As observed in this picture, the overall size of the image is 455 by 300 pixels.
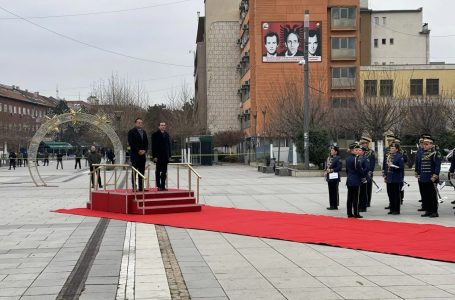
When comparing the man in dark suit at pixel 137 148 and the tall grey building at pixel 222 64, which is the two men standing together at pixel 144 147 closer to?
the man in dark suit at pixel 137 148

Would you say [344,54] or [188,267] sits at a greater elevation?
[344,54]

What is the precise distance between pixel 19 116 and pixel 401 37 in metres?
66.9

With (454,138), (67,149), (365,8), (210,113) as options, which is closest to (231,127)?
(210,113)

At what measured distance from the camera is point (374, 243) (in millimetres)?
9977

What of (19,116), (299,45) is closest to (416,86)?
(299,45)

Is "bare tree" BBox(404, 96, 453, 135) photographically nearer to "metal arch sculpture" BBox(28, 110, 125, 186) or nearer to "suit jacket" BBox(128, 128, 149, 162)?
"metal arch sculpture" BBox(28, 110, 125, 186)

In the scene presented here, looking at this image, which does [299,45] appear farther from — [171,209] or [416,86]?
[171,209]

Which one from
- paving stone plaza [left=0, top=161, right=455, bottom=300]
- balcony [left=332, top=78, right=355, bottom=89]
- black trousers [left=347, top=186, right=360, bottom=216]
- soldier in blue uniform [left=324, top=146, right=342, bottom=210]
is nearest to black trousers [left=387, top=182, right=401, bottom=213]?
paving stone plaza [left=0, top=161, right=455, bottom=300]

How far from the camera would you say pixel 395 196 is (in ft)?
47.9

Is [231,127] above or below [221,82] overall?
below

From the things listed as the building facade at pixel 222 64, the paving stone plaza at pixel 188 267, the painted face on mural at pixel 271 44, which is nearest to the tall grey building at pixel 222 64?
the building facade at pixel 222 64

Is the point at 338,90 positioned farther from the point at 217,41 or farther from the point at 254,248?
the point at 254,248

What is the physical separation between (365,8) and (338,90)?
2387 cm

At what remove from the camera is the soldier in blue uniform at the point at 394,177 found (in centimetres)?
1452
